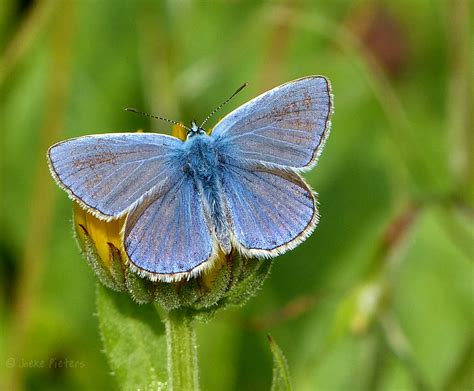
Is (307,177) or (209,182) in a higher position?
(307,177)

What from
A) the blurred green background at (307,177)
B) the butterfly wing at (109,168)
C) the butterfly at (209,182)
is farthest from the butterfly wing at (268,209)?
the blurred green background at (307,177)

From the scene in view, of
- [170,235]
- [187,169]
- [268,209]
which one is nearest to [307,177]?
[187,169]

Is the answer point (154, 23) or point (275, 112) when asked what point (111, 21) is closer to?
point (154, 23)

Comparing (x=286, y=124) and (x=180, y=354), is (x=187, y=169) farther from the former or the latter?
(x=180, y=354)

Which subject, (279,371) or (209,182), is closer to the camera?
(279,371)

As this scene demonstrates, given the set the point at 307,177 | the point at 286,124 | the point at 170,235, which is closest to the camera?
the point at 170,235

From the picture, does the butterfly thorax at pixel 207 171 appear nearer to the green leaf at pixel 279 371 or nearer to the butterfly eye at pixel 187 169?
the butterfly eye at pixel 187 169

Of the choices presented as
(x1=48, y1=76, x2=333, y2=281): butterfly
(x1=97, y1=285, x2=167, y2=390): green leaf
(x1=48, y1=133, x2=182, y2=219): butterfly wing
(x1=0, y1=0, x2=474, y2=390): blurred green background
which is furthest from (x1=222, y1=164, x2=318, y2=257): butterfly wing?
(x1=0, y1=0, x2=474, y2=390): blurred green background

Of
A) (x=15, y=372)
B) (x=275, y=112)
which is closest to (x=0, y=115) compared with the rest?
(x=15, y=372)

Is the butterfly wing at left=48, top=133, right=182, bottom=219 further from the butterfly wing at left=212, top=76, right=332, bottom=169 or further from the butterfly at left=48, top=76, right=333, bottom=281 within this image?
the butterfly wing at left=212, top=76, right=332, bottom=169
